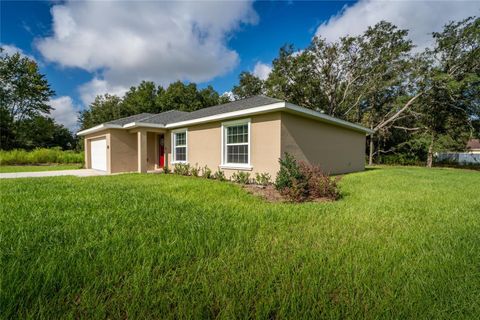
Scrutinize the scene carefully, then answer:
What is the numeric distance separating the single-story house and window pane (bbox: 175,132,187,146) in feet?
0.18

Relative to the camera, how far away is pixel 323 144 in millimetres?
10414

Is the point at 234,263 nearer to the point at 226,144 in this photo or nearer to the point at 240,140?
the point at 240,140

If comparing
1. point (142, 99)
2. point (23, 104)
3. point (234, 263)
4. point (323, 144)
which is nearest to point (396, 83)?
point (323, 144)

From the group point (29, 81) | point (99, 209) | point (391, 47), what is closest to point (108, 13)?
point (99, 209)

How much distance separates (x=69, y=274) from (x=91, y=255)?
346 millimetres

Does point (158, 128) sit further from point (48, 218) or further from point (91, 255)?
point (91, 255)

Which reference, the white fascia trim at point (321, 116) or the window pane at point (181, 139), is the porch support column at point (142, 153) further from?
the white fascia trim at point (321, 116)

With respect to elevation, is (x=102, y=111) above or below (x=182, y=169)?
above

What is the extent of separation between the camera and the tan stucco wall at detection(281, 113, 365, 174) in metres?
8.28

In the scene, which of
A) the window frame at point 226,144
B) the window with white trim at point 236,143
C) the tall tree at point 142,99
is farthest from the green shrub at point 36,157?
the window with white trim at point 236,143

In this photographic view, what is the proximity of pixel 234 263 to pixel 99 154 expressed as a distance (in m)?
15.5

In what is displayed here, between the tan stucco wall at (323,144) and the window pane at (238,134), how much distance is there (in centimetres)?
169

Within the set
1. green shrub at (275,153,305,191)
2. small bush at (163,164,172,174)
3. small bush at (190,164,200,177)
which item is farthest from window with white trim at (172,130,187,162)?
green shrub at (275,153,305,191)

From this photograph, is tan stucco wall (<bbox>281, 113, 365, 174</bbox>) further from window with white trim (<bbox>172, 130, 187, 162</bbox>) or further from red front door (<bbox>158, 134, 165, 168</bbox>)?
red front door (<bbox>158, 134, 165, 168</bbox>)
